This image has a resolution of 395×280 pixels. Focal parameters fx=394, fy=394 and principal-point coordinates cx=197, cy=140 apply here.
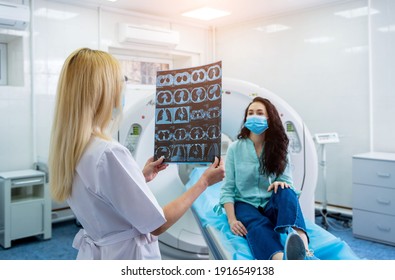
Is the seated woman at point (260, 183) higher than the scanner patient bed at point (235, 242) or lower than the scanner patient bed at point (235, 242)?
higher

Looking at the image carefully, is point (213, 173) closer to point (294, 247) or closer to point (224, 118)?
point (294, 247)

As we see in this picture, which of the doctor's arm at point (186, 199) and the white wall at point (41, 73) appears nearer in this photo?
the doctor's arm at point (186, 199)

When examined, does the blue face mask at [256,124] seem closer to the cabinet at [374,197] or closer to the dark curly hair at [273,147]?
the dark curly hair at [273,147]

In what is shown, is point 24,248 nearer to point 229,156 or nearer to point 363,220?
point 229,156

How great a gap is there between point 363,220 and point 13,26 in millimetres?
3300

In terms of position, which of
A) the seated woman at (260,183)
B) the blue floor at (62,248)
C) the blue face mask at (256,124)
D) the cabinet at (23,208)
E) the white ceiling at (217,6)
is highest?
the white ceiling at (217,6)

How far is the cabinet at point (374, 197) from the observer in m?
3.05

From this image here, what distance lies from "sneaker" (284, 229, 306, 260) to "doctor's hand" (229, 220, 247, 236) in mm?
368

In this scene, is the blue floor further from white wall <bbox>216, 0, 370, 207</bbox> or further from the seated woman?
the seated woman

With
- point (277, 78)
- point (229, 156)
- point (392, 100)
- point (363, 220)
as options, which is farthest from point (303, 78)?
point (229, 156)

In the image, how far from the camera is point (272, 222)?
1.84 metres

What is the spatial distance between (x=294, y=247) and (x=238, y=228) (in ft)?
1.34

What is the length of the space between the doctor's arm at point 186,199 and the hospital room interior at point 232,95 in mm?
862

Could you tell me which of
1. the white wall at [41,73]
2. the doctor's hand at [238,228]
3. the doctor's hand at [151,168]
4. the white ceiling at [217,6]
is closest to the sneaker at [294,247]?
the doctor's hand at [238,228]
